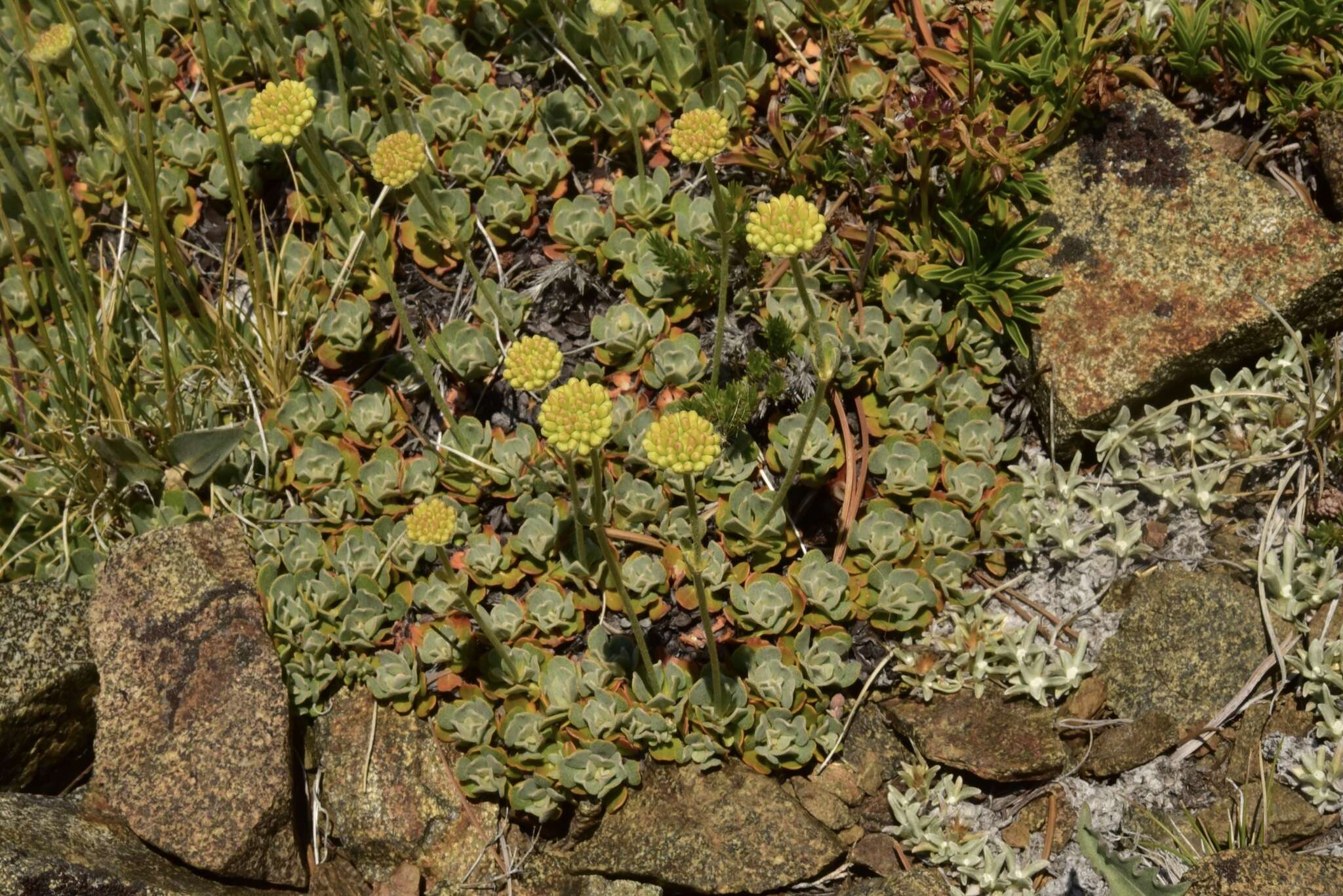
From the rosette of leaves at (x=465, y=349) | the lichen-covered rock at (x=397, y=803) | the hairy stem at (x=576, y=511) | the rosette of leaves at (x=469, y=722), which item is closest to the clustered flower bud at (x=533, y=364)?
the hairy stem at (x=576, y=511)

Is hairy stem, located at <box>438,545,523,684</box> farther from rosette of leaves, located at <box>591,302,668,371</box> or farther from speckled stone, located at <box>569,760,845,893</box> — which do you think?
rosette of leaves, located at <box>591,302,668,371</box>

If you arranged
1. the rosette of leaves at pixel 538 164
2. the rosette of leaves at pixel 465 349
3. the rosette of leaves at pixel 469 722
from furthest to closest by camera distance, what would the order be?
the rosette of leaves at pixel 538 164, the rosette of leaves at pixel 465 349, the rosette of leaves at pixel 469 722

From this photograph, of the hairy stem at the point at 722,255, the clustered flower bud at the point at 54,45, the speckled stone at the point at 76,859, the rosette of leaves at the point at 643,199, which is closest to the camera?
the speckled stone at the point at 76,859

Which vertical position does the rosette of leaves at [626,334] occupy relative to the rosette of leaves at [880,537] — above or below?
above

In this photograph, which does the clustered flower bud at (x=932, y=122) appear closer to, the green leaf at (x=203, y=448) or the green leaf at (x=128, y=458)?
the green leaf at (x=203, y=448)

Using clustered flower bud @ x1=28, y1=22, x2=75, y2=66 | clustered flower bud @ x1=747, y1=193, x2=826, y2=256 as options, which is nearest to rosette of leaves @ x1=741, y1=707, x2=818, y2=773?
clustered flower bud @ x1=747, y1=193, x2=826, y2=256

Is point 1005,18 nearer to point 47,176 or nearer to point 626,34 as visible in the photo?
point 626,34

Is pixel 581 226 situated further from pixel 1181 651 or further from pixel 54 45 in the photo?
pixel 1181 651
